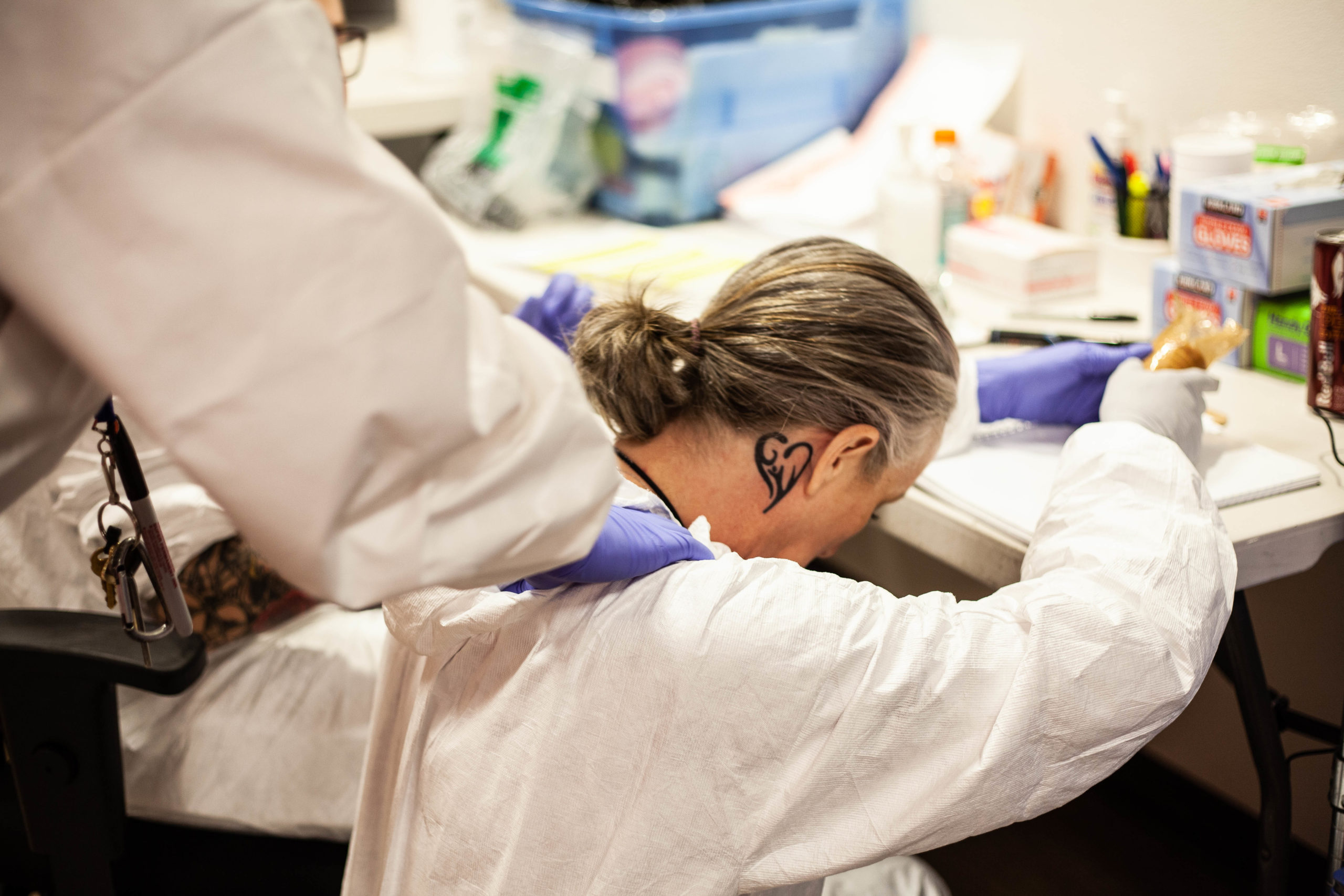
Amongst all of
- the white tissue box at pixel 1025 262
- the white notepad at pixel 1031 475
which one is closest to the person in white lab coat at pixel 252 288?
the white notepad at pixel 1031 475

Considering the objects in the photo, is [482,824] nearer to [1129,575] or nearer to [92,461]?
[1129,575]

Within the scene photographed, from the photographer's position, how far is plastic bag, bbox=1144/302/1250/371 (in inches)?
45.7

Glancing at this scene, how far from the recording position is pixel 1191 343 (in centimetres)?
118

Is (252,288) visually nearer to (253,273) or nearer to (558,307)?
(253,273)

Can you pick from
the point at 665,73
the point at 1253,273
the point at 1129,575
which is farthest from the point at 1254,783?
the point at 665,73

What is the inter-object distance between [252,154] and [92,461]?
899 millimetres

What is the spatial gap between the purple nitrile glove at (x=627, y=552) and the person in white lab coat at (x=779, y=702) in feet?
0.05

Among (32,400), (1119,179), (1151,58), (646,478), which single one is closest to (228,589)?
(646,478)

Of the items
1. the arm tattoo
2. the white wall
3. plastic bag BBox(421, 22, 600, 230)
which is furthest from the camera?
plastic bag BBox(421, 22, 600, 230)

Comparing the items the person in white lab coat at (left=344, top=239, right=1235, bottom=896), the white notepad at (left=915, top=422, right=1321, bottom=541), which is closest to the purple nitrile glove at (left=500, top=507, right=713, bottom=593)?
the person in white lab coat at (left=344, top=239, right=1235, bottom=896)

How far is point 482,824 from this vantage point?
2.57 ft

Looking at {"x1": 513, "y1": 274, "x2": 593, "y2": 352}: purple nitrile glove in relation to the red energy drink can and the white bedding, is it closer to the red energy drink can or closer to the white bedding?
the white bedding

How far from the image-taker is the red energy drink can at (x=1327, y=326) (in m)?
1.13

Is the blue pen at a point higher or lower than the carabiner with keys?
lower
